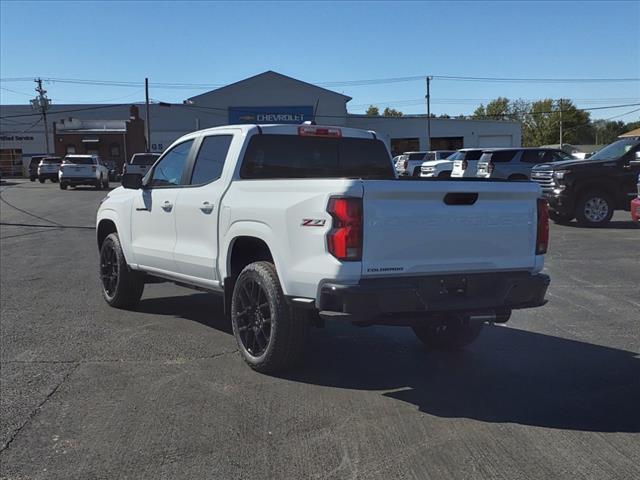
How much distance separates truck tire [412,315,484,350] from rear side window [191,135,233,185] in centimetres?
231

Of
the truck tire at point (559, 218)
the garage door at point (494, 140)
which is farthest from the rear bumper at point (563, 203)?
the garage door at point (494, 140)

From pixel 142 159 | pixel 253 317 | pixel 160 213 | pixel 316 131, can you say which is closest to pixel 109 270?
pixel 160 213

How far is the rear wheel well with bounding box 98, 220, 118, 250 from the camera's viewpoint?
26.3 ft

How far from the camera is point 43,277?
379 inches

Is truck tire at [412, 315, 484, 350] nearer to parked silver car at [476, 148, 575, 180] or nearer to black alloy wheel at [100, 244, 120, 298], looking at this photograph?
black alloy wheel at [100, 244, 120, 298]

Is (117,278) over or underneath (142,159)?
underneath

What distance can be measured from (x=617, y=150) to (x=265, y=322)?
Result: 13114 millimetres

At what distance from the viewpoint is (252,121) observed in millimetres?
55156

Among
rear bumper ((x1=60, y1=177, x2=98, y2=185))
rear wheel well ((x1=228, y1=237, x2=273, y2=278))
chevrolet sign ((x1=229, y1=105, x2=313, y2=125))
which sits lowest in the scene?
rear bumper ((x1=60, y1=177, x2=98, y2=185))

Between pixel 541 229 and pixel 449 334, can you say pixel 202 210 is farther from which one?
pixel 541 229

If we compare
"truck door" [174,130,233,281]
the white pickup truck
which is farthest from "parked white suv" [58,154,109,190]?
"truck door" [174,130,233,281]

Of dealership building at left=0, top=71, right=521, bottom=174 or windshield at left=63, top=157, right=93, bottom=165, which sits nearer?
windshield at left=63, top=157, right=93, bottom=165

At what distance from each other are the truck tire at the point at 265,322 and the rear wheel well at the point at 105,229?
10.8 feet

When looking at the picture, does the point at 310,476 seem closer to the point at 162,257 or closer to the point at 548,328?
the point at 162,257
